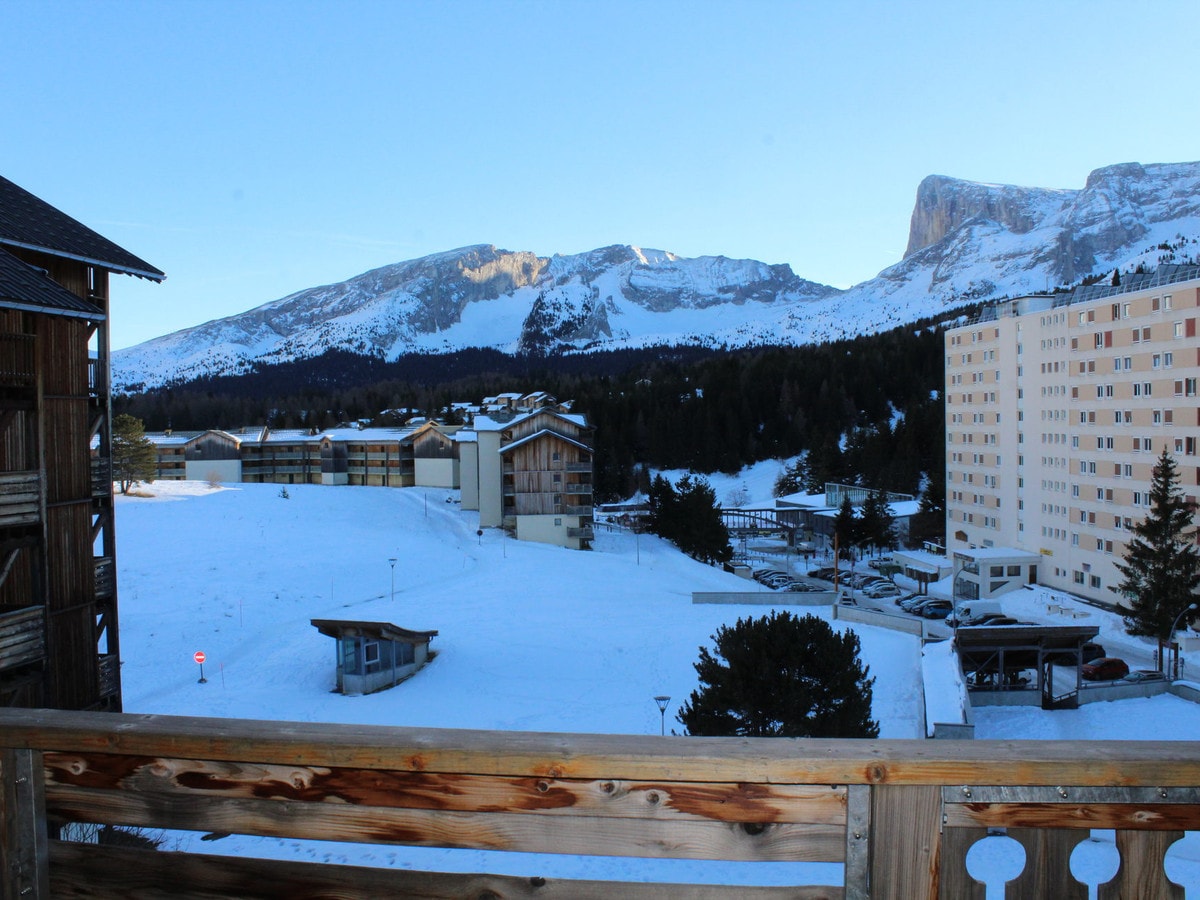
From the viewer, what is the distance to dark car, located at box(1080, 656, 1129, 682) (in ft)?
112

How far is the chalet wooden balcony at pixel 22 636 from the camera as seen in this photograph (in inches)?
384

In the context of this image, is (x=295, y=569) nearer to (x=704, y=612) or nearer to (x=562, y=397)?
(x=704, y=612)

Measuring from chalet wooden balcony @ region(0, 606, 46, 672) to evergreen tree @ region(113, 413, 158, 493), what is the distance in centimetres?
5067

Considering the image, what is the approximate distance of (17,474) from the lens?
927 cm

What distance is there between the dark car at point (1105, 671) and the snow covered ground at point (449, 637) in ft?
9.08

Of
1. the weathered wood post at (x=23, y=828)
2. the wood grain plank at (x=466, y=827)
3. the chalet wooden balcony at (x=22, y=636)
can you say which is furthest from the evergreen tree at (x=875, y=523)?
the weathered wood post at (x=23, y=828)

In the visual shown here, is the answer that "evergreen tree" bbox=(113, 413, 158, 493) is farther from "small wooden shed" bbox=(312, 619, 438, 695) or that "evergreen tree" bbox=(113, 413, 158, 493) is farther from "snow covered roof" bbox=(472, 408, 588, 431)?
"small wooden shed" bbox=(312, 619, 438, 695)

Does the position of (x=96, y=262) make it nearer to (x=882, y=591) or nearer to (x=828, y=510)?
(x=882, y=591)

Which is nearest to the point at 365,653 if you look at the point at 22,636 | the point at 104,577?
the point at 104,577

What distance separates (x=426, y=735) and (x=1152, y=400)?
51.2 m

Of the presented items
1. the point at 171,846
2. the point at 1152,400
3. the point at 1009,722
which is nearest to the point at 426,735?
the point at 171,846

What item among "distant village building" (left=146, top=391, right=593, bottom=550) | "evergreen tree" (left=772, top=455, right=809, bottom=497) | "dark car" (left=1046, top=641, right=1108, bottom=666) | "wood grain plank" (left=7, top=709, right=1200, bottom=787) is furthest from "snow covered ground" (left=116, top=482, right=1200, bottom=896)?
"evergreen tree" (left=772, top=455, right=809, bottom=497)

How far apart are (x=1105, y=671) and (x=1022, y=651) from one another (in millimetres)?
5796

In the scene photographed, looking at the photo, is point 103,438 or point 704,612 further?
point 704,612
